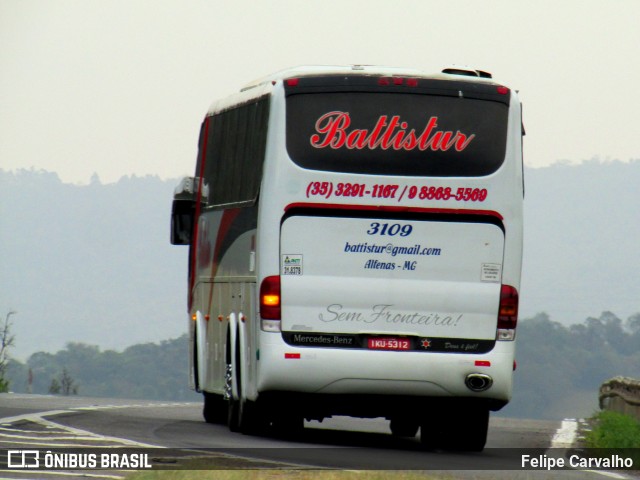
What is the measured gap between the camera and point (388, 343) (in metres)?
19.2

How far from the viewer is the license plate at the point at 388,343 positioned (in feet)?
62.9

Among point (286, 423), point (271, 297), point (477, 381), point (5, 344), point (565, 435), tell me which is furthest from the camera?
point (5, 344)

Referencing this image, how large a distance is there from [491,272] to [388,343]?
135 cm

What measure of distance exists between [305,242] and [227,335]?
10.2 ft

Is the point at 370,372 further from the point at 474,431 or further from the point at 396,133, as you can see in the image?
the point at 396,133

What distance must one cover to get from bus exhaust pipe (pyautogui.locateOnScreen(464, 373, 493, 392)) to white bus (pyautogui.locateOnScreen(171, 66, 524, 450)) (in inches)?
0.6

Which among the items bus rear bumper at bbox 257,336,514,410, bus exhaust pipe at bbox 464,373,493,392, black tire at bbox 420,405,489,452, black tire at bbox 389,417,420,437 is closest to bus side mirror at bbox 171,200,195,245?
black tire at bbox 389,417,420,437

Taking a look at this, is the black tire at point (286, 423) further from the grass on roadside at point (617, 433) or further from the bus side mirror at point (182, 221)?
the bus side mirror at point (182, 221)

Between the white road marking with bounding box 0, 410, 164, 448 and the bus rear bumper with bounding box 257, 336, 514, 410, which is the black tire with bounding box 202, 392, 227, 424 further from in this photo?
the bus rear bumper with bounding box 257, 336, 514, 410

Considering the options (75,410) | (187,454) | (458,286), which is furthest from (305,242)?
(75,410)

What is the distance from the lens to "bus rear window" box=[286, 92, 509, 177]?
1927cm

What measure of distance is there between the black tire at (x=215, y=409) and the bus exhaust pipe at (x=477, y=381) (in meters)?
6.27

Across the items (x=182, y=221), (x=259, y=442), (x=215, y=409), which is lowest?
(x=259, y=442)

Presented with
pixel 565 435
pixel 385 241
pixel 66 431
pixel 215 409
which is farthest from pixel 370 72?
pixel 565 435
